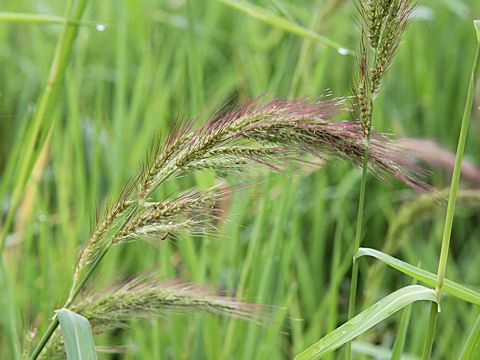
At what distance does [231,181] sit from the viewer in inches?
55.4

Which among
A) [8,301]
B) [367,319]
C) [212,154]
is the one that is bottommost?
[8,301]

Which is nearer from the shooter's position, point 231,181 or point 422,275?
point 422,275

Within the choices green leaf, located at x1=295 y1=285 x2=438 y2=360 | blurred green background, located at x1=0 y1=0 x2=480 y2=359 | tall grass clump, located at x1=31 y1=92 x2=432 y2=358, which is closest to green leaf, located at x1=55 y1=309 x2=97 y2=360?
tall grass clump, located at x1=31 y1=92 x2=432 y2=358

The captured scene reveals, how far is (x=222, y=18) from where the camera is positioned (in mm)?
2625

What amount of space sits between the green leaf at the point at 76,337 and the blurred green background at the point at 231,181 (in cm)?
13

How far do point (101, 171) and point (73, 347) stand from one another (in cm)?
132

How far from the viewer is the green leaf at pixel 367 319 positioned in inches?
23.1

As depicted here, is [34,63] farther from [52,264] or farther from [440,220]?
[440,220]

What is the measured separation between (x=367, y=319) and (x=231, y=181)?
0.84m

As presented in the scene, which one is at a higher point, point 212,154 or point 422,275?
point 212,154

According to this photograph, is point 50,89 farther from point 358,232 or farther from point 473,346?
point 473,346

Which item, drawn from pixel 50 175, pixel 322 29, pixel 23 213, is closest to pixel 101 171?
pixel 50 175

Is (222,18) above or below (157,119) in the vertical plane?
above

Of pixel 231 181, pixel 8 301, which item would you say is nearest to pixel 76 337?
pixel 8 301
